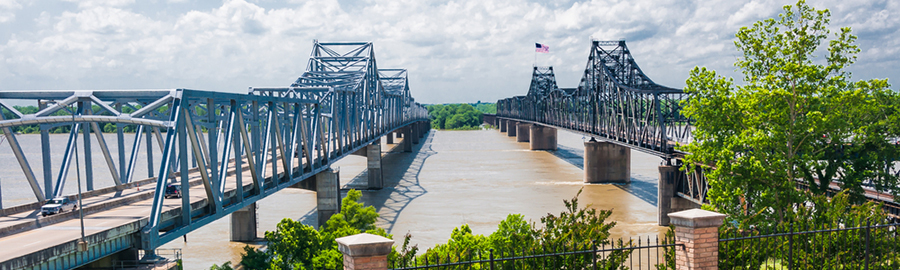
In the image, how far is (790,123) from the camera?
19.7m

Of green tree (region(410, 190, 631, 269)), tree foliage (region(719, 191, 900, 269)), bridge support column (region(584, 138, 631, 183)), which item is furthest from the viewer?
bridge support column (region(584, 138, 631, 183))

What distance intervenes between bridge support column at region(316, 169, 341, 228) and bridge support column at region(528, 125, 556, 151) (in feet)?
218

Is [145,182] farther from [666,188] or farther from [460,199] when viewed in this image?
[666,188]

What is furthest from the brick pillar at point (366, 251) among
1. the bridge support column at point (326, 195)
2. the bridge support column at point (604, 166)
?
the bridge support column at point (604, 166)

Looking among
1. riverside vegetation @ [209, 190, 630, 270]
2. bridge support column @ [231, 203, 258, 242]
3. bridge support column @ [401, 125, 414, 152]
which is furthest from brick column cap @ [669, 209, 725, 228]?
bridge support column @ [401, 125, 414, 152]

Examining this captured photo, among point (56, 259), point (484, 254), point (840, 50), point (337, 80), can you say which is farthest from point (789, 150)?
point (337, 80)

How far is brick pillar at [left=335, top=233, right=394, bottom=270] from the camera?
29.2 feet

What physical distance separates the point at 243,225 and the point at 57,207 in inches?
483

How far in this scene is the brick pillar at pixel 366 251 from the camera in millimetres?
8914

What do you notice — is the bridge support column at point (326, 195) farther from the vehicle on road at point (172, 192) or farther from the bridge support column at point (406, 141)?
the bridge support column at point (406, 141)

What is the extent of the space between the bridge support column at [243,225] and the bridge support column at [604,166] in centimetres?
3100

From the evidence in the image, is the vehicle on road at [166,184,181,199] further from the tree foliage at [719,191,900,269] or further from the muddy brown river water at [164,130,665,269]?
the tree foliage at [719,191,900,269]

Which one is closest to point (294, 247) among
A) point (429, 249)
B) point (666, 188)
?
point (429, 249)

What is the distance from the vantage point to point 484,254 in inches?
752
